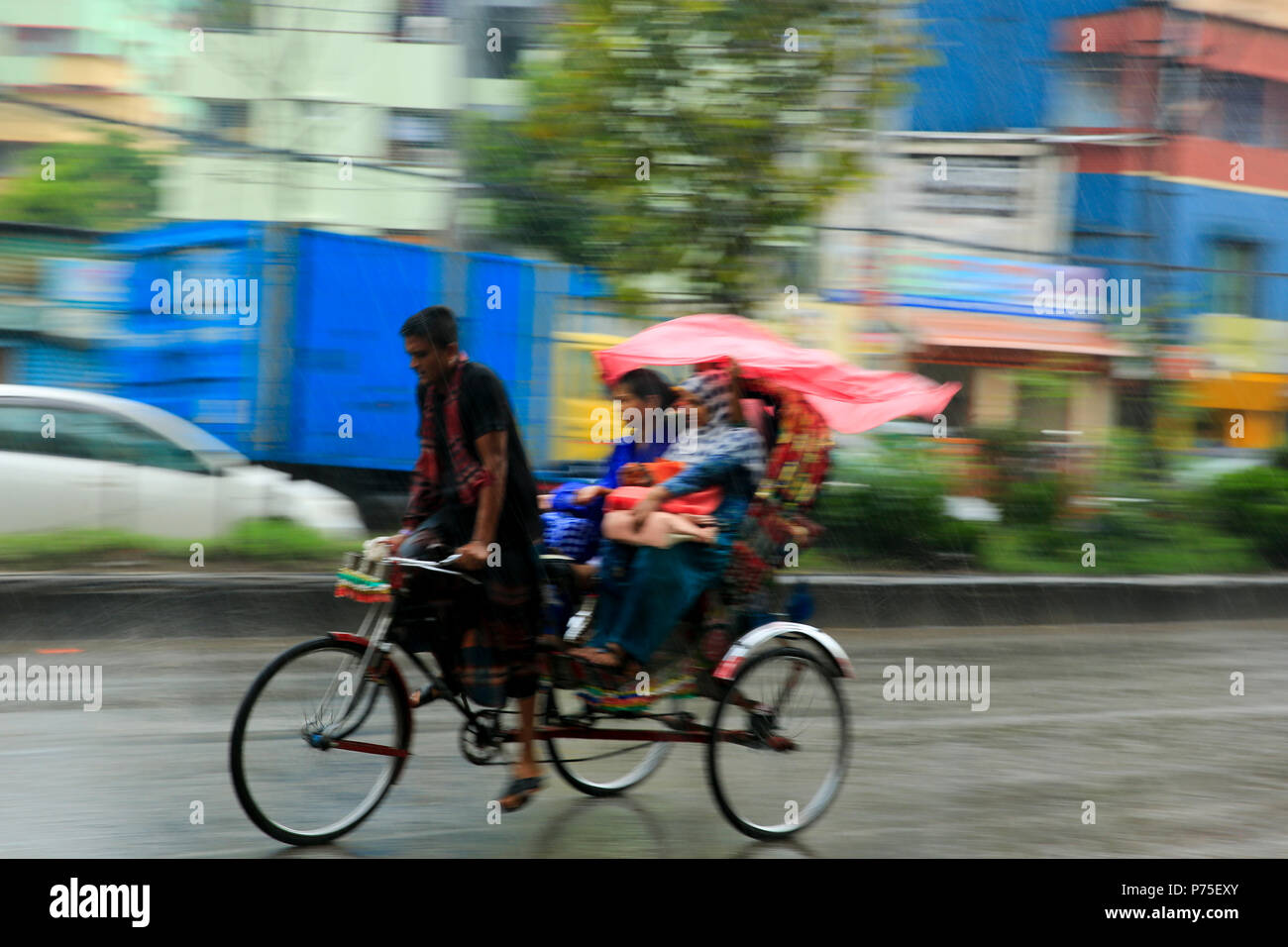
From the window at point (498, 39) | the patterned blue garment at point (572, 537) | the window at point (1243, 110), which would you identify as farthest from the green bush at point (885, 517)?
the window at point (1243, 110)

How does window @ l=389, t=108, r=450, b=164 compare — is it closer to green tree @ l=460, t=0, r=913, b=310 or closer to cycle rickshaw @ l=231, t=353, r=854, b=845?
green tree @ l=460, t=0, r=913, b=310

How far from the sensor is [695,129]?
11133 millimetres

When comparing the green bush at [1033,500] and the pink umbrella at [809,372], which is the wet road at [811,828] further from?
the green bush at [1033,500]

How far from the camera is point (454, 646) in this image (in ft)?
16.9

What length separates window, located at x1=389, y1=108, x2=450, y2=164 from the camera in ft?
37.4

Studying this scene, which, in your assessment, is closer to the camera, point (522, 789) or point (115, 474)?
point (522, 789)

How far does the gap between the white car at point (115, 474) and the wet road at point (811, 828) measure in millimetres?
1268

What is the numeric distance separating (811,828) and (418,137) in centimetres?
798

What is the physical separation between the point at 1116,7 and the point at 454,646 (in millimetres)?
16546

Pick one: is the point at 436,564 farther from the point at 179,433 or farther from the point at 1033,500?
the point at 1033,500

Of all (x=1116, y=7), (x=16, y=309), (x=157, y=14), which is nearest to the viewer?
(x=157, y=14)

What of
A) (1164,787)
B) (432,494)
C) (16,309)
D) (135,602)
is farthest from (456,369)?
(16,309)

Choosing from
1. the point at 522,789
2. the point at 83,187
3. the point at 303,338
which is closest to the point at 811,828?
the point at 522,789

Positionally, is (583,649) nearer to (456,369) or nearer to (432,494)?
(432,494)
